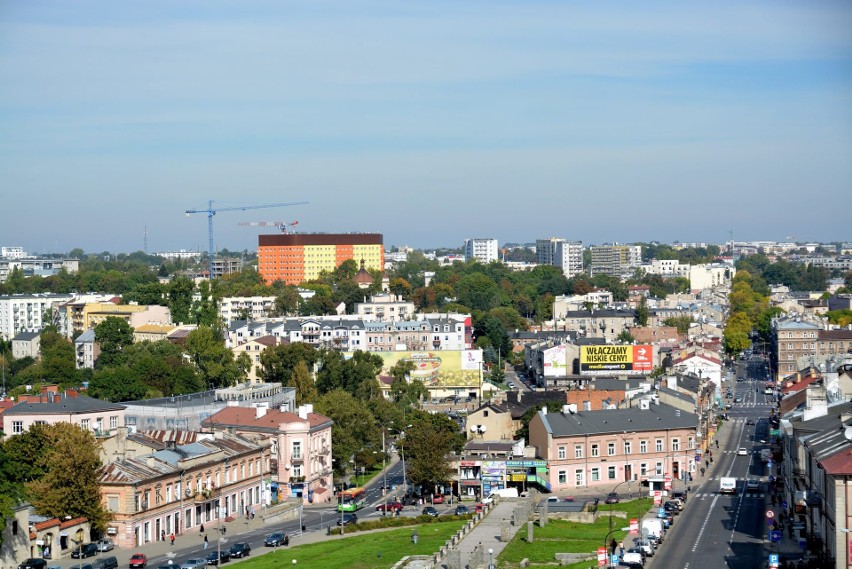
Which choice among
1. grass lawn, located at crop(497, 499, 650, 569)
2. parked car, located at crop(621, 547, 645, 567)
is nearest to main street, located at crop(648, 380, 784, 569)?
parked car, located at crop(621, 547, 645, 567)

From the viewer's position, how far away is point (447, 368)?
120 m

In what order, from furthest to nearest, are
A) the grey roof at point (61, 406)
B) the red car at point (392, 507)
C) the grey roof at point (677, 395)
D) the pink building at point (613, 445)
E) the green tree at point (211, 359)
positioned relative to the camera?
the green tree at point (211, 359) → the grey roof at point (677, 395) → the grey roof at point (61, 406) → the pink building at point (613, 445) → the red car at point (392, 507)

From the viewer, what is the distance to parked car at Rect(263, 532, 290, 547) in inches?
2216

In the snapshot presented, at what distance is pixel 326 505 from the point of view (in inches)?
2707

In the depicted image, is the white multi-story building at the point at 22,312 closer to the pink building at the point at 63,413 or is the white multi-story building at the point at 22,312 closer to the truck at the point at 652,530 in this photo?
the pink building at the point at 63,413

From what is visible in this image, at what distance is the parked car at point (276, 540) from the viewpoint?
56281mm

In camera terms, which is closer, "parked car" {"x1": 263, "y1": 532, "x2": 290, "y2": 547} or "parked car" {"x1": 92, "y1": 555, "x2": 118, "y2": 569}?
"parked car" {"x1": 92, "y1": 555, "x2": 118, "y2": 569}

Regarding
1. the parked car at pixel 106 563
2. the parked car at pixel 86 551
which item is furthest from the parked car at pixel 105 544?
the parked car at pixel 106 563

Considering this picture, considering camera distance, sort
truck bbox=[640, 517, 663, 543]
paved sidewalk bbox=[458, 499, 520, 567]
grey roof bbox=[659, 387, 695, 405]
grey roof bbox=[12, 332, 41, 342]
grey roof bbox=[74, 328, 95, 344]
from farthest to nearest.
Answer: grey roof bbox=[12, 332, 41, 342]
grey roof bbox=[74, 328, 95, 344]
grey roof bbox=[659, 387, 695, 405]
truck bbox=[640, 517, 663, 543]
paved sidewalk bbox=[458, 499, 520, 567]

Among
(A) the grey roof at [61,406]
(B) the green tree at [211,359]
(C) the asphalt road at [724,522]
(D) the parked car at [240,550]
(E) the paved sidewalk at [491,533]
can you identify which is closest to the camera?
(C) the asphalt road at [724,522]

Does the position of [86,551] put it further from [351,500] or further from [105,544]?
[351,500]

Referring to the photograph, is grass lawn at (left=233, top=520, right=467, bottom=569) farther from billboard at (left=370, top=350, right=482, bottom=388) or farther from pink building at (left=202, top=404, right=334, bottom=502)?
billboard at (left=370, top=350, right=482, bottom=388)

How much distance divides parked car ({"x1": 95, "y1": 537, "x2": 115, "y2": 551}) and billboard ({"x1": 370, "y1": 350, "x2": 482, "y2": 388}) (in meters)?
62.6

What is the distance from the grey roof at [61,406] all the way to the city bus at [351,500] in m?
16.8
